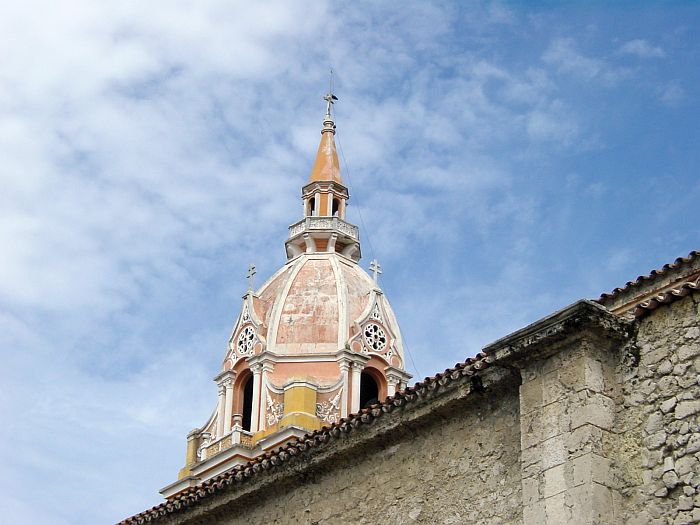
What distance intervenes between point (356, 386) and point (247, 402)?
3.24m

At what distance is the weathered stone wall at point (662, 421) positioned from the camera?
1023 cm

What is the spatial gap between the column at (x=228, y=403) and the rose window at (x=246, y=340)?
82 cm

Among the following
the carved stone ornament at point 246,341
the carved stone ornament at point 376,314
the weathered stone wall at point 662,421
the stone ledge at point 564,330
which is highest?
the carved stone ornament at point 376,314

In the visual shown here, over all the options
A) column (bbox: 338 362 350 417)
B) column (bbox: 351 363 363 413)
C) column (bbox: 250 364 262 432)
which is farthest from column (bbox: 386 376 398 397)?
column (bbox: 250 364 262 432)

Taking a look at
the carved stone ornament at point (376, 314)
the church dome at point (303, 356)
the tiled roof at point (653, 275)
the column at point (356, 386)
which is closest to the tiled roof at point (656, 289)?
the tiled roof at point (653, 275)

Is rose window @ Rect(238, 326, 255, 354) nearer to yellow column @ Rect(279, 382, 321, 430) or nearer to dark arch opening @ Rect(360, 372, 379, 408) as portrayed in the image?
yellow column @ Rect(279, 382, 321, 430)

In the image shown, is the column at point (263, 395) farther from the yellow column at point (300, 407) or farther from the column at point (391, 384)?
the column at point (391, 384)

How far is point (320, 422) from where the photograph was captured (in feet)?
95.1

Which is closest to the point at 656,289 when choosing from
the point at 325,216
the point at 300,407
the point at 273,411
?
the point at 300,407

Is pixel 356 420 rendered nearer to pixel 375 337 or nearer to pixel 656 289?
pixel 656 289

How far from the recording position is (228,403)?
103 ft

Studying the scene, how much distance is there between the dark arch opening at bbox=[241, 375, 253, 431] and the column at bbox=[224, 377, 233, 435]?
0.42 metres

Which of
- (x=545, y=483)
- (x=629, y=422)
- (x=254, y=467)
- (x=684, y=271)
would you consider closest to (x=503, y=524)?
(x=545, y=483)

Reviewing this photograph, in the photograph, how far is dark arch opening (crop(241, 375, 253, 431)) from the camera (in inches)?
1233
